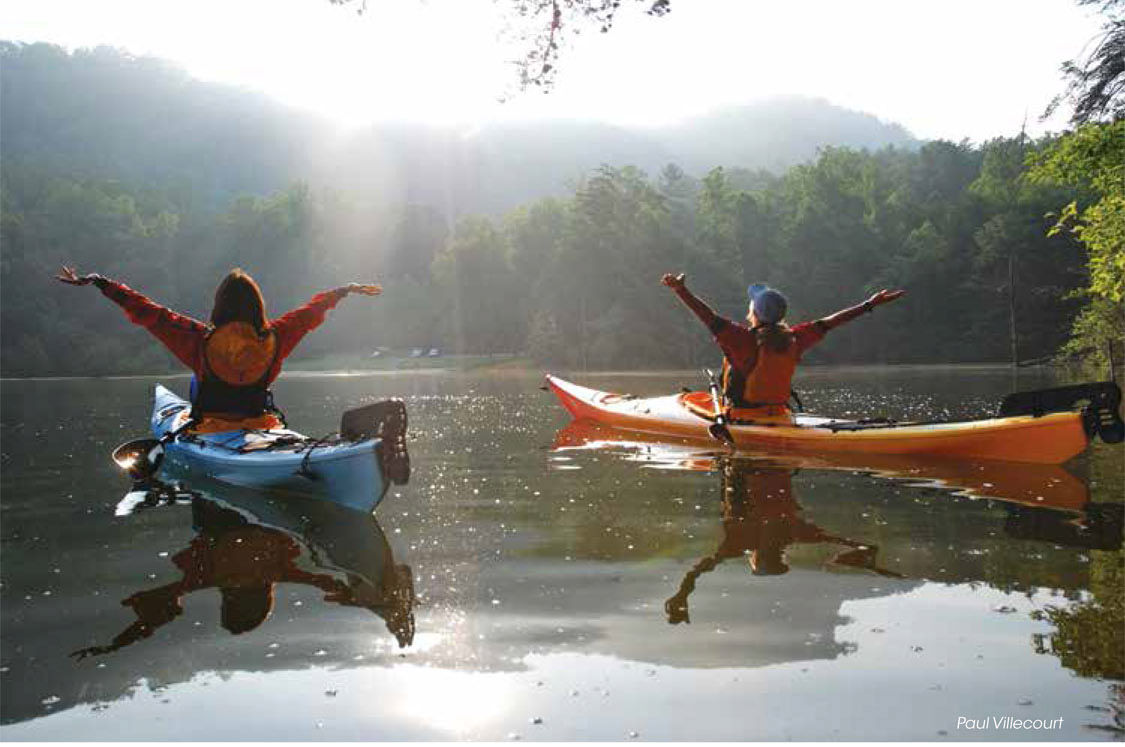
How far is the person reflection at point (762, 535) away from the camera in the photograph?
658 centimetres

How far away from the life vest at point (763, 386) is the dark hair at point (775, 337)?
0.7 inches

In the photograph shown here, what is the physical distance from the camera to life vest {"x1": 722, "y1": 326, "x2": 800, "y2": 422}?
1327 centimetres

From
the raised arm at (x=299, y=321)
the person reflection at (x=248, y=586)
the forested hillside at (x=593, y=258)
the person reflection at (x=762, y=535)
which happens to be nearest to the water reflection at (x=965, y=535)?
the person reflection at (x=762, y=535)

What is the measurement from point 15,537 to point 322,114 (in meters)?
201

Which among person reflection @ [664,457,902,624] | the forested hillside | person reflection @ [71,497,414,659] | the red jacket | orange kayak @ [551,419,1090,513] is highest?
the forested hillside

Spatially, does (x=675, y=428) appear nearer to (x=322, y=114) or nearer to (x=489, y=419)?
(x=489, y=419)

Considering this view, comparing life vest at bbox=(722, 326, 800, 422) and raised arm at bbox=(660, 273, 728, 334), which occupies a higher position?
raised arm at bbox=(660, 273, 728, 334)

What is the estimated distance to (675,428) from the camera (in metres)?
15.7

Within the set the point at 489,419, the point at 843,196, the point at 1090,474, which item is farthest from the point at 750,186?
the point at 1090,474

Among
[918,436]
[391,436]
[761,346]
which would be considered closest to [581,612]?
[391,436]

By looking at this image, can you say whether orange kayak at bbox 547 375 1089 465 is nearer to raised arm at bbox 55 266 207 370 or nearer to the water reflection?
the water reflection

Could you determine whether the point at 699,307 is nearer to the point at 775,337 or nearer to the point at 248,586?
the point at 775,337

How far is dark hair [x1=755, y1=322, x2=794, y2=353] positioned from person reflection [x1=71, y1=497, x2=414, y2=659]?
6971 millimetres

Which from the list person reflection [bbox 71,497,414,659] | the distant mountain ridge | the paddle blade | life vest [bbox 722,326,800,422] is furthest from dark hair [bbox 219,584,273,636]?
the distant mountain ridge
